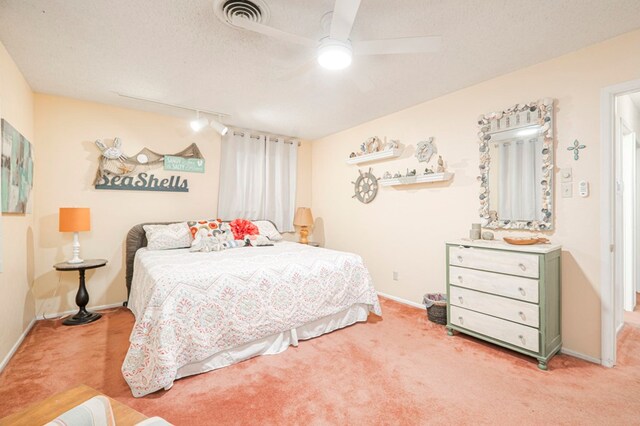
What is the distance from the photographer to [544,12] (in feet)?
6.28

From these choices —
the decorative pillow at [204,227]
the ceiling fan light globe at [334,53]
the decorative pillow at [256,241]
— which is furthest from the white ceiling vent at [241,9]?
the decorative pillow at [256,241]

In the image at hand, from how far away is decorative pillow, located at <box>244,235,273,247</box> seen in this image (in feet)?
12.3

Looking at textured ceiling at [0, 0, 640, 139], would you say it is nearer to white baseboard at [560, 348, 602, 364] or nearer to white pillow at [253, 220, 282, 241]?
white pillow at [253, 220, 282, 241]

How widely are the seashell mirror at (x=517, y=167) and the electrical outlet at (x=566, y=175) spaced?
0.07 meters

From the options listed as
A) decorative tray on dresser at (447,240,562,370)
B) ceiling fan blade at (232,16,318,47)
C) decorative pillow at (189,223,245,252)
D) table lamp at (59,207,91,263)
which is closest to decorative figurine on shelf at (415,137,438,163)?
decorative tray on dresser at (447,240,562,370)

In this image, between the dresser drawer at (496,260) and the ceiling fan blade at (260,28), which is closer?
the ceiling fan blade at (260,28)

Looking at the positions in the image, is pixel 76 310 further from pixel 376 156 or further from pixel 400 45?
pixel 400 45

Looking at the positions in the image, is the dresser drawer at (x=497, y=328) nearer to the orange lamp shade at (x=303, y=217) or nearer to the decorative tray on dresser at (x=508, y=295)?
the decorative tray on dresser at (x=508, y=295)

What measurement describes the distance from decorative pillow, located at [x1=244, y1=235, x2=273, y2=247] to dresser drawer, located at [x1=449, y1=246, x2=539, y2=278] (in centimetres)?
224

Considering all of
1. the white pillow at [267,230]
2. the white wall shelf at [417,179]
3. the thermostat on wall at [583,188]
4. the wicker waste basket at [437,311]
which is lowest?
the wicker waste basket at [437,311]

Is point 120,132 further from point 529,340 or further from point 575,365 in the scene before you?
point 575,365

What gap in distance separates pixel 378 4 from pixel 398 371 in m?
2.52

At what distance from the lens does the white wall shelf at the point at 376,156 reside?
3763 mm

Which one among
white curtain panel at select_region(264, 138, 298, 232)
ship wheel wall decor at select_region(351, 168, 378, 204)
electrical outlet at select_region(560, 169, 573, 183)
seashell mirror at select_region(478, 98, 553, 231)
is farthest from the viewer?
white curtain panel at select_region(264, 138, 298, 232)
